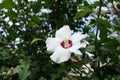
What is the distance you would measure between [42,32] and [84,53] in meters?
0.48

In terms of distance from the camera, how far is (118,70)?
7.00ft

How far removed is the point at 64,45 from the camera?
1984 mm

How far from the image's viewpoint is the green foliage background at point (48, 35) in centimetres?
206

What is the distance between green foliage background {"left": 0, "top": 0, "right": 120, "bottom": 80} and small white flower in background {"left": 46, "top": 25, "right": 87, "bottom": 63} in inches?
3.4

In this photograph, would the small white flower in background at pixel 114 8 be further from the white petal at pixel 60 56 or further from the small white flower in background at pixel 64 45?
the white petal at pixel 60 56

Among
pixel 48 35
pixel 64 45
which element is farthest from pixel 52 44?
pixel 48 35

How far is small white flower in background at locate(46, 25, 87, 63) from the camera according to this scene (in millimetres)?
1922

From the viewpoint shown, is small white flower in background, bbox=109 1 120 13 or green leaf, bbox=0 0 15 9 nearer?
small white flower in background, bbox=109 1 120 13

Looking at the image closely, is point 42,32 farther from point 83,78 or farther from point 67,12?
point 83,78

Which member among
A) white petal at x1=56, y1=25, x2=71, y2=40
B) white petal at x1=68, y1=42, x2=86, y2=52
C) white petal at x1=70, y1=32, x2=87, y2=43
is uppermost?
white petal at x1=56, y1=25, x2=71, y2=40

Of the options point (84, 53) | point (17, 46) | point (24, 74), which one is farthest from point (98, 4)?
point (17, 46)

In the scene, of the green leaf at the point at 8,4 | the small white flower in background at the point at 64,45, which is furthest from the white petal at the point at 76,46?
the green leaf at the point at 8,4

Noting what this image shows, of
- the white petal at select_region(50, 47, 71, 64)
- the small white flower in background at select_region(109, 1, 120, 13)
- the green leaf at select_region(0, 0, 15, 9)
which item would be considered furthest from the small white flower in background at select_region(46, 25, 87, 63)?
the green leaf at select_region(0, 0, 15, 9)

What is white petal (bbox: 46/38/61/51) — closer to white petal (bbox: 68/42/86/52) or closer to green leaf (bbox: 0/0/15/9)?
white petal (bbox: 68/42/86/52)
